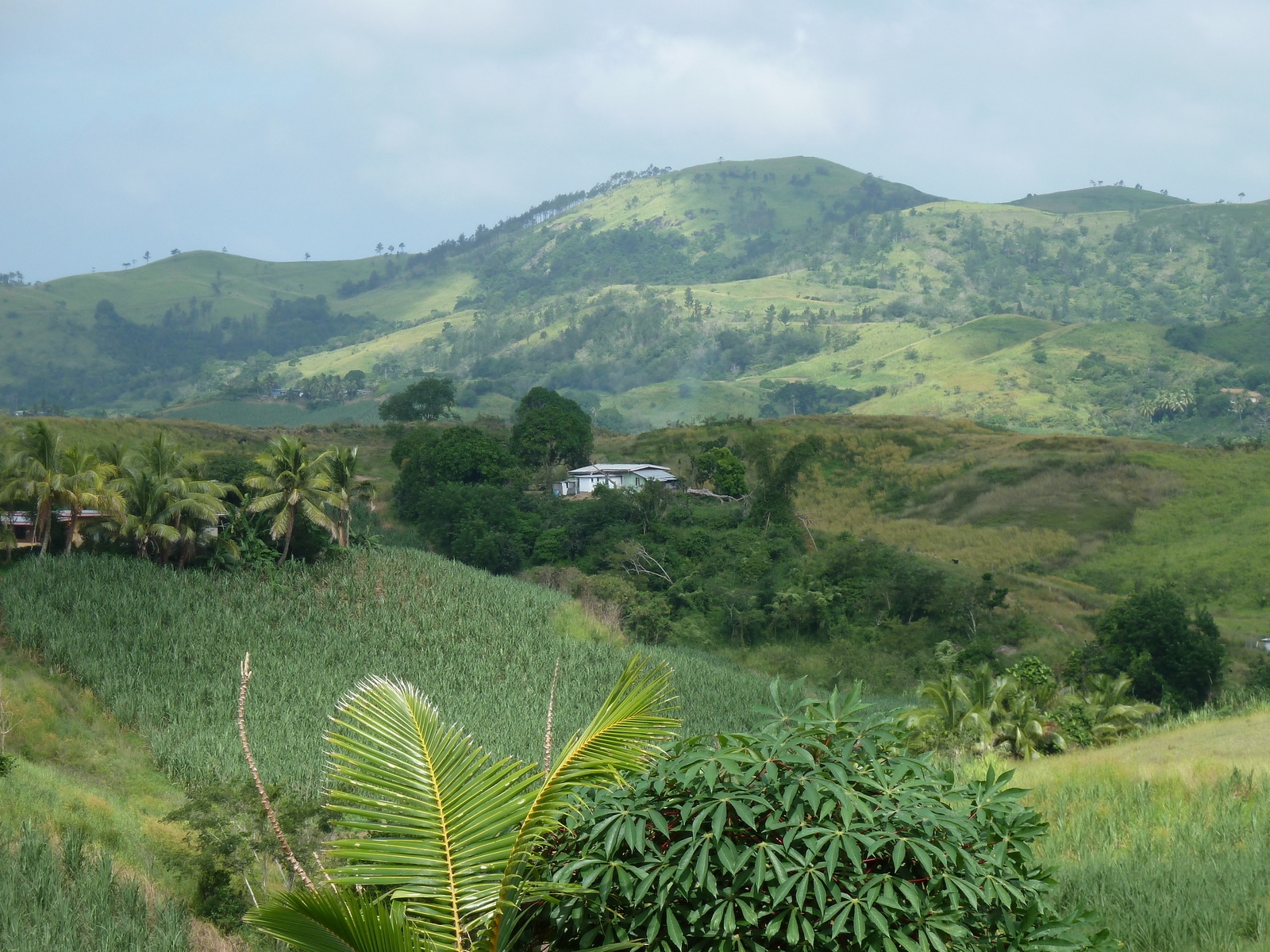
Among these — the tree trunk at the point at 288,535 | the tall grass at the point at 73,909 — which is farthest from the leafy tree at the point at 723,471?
the tall grass at the point at 73,909

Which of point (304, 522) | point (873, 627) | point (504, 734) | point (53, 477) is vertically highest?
point (53, 477)

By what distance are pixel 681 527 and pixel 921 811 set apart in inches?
2156

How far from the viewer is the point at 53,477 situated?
32312 millimetres

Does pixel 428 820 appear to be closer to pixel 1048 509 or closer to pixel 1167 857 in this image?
pixel 1167 857

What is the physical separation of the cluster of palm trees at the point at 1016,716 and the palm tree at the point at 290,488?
76.7 ft

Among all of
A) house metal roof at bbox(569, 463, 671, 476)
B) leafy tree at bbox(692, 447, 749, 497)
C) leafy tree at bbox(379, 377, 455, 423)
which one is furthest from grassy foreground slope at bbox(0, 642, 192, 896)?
leafy tree at bbox(379, 377, 455, 423)

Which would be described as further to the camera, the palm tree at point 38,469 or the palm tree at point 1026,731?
the palm tree at point 38,469

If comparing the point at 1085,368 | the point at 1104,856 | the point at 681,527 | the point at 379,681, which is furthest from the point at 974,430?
the point at 379,681

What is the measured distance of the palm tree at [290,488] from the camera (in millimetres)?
37844

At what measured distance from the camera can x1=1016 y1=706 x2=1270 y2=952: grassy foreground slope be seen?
7.08m

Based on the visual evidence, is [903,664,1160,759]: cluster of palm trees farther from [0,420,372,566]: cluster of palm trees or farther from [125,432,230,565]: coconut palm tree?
[125,432,230,565]: coconut palm tree

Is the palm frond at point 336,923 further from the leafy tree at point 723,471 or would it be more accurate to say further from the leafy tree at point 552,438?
the leafy tree at point 552,438

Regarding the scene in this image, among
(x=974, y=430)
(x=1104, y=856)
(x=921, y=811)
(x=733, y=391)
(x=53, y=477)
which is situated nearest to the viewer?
(x=921, y=811)

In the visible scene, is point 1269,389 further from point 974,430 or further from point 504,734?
point 504,734
